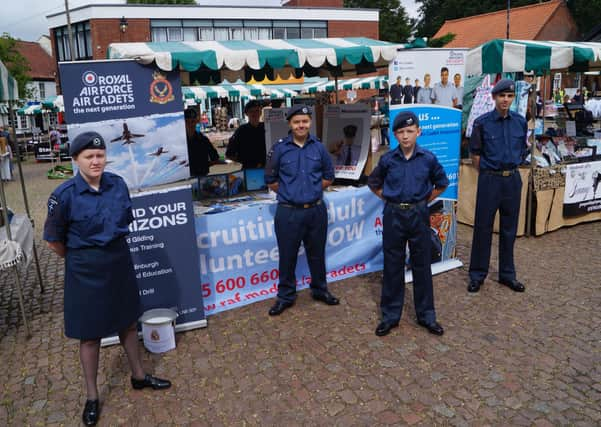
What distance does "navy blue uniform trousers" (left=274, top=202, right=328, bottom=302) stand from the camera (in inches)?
174

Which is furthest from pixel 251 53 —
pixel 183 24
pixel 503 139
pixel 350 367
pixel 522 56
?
pixel 183 24

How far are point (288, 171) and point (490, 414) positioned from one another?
2459mm

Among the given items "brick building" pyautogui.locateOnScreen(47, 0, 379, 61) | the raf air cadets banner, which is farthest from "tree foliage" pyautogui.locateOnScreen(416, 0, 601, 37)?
the raf air cadets banner

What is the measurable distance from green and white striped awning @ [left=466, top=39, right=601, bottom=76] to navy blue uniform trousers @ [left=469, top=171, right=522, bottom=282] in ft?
6.38

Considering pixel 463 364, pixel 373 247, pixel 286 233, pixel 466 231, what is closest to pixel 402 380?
pixel 463 364

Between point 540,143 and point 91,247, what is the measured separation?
662cm

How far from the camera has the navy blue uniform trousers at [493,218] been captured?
4797 mm

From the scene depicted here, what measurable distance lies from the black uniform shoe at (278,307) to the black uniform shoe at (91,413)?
1801 mm

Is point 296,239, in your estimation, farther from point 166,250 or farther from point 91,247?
point 91,247

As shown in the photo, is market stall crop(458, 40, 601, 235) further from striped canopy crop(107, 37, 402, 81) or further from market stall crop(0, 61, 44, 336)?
market stall crop(0, 61, 44, 336)

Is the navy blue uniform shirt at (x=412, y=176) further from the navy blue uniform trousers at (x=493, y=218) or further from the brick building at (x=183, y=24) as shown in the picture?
the brick building at (x=183, y=24)

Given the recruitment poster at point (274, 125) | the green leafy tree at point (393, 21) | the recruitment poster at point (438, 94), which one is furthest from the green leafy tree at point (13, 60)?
the green leafy tree at point (393, 21)

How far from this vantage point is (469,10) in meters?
48.6

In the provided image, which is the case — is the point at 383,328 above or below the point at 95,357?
below
